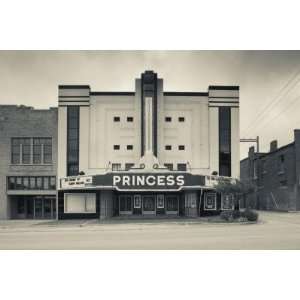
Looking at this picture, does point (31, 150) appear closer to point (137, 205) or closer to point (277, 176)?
point (137, 205)

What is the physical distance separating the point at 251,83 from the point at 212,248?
9.53m

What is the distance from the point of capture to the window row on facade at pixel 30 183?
31812 millimetres

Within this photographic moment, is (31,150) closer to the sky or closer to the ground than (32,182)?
closer to the sky

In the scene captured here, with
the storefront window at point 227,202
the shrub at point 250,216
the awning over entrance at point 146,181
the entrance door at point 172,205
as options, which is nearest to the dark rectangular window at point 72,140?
the awning over entrance at point 146,181

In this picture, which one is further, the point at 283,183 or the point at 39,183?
the point at 283,183

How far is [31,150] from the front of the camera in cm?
3180

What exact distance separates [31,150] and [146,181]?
1019 centimetres

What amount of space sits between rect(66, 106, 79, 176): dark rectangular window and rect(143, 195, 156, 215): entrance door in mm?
5071

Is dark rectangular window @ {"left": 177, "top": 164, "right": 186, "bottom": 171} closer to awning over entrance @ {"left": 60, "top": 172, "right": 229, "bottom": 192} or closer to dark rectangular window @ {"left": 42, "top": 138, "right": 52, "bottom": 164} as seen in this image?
awning over entrance @ {"left": 60, "top": 172, "right": 229, "bottom": 192}

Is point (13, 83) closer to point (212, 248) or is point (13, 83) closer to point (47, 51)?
point (47, 51)

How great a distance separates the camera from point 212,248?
1584 cm

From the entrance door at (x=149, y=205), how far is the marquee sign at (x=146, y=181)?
3.68 m

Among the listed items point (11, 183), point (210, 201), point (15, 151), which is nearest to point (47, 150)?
point (15, 151)

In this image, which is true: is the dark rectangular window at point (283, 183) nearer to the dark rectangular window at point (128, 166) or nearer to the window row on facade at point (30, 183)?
the dark rectangular window at point (128, 166)
